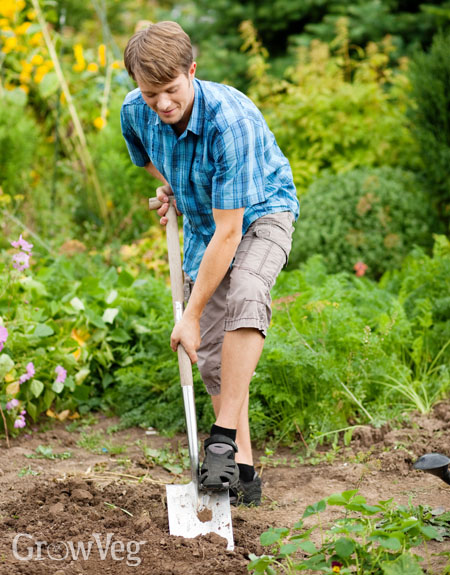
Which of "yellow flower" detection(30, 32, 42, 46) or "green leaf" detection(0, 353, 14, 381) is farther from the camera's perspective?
"yellow flower" detection(30, 32, 42, 46)

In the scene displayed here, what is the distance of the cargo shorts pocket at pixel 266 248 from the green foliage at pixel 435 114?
9.59 feet

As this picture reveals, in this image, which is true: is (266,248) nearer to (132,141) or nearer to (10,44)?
(132,141)

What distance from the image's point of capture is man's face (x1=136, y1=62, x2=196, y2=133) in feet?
7.54

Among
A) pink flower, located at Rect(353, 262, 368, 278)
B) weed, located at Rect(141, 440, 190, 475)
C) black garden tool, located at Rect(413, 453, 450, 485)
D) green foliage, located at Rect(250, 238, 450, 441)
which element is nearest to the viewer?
black garden tool, located at Rect(413, 453, 450, 485)

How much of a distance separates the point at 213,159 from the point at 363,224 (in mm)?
2810

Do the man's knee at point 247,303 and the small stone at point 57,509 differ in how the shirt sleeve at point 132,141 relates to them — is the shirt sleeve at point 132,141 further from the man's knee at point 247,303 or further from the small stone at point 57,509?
the small stone at point 57,509

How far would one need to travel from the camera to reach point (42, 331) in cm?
341

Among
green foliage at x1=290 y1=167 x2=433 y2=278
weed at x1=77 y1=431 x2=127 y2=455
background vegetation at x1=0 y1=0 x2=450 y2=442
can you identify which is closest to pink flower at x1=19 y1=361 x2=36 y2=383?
background vegetation at x1=0 y1=0 x2=450 y2=442

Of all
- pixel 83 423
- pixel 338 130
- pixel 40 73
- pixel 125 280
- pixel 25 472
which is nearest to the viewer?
pixel 25 472

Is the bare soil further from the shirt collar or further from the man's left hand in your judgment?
the shirt collar

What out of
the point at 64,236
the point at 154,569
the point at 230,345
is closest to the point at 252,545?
the point at 154,569

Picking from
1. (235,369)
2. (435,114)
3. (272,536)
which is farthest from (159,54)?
(435,114)

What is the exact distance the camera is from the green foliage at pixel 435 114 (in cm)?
517

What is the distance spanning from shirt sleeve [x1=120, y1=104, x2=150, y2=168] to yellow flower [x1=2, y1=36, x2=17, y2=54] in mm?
4180
